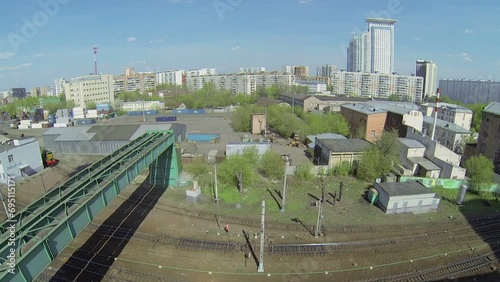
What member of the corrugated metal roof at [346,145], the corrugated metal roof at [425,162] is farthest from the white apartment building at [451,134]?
the corrugated metal roof at [346,145]

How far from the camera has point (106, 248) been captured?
43.2 ft

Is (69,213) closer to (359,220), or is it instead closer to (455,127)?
(359,220)

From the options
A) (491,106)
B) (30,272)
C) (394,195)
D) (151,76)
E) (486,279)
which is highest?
(151,76)

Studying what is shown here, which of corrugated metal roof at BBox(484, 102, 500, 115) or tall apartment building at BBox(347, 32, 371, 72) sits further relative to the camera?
tall apartment building at BBox(347, 32, 371, 72)

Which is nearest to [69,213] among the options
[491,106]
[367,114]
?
[367,114]

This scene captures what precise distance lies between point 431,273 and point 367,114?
21.5 meters

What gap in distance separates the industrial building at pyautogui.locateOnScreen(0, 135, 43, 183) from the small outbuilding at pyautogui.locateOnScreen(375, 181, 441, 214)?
82.7 feet

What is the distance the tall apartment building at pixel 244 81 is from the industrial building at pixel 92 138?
178 feet

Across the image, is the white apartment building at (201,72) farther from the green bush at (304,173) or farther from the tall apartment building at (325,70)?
the green bush at (304,173)

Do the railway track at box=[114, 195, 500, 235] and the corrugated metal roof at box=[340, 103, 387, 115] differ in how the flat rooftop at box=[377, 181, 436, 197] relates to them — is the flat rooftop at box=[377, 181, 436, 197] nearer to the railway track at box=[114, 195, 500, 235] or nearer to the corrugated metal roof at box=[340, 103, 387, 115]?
the railway track at box=[114, 195, 500, 235]

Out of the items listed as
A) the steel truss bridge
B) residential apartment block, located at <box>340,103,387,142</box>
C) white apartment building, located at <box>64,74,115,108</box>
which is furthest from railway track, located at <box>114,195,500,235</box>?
white apartment building, located at <box>64,74,115,108</box>

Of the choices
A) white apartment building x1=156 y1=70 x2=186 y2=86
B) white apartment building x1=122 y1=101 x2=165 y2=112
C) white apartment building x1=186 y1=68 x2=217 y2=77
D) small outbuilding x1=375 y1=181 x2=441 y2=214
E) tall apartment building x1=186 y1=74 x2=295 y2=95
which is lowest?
small outbuilding x1=375 y1=181 x2=441 y2=214

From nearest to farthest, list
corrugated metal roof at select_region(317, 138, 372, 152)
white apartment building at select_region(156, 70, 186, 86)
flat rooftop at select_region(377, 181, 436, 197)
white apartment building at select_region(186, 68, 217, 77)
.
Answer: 1. flat rooftop at select_region(377, 181, 436, 197)
2. corrugated metal roof at select_region(317, 138, 372, 152)
3. white apartment building at select_region(156, 70, 186, 86)
4. white apartment building at select_region(186, 68, 217, 77)

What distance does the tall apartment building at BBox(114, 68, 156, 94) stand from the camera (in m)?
83.2
